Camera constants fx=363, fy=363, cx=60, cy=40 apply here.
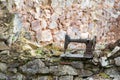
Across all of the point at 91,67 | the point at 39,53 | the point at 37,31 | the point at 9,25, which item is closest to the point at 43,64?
the point at 39,53

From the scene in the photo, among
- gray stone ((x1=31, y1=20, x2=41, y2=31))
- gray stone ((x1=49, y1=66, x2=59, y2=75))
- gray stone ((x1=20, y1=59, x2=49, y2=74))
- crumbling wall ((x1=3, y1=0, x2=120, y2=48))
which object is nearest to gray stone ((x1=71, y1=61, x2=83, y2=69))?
gray stone ((x1=49, y1=66, x2=59, y2=75))

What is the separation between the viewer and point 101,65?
11.4 ft

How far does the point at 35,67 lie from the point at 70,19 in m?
4.73

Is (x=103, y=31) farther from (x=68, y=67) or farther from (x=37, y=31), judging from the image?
(x=68, y=67)

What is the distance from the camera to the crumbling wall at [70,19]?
768 centimetres

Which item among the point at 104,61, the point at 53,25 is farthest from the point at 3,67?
the point at 53,25

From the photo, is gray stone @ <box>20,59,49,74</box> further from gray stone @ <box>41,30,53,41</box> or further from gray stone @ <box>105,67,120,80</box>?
gray stone @ <box>41,30,53,41</box>

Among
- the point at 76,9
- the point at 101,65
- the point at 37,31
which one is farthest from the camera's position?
the point at 76,9

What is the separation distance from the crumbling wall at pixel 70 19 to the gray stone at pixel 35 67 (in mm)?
3797

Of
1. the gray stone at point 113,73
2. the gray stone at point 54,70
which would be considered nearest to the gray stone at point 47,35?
the gray stone at point 54,70

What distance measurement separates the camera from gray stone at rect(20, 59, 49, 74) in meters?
3.56

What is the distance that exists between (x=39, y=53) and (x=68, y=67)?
38 centimetres

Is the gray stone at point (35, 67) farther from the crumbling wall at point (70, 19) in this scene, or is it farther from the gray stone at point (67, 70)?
the crumbling wall at point (70, 19)

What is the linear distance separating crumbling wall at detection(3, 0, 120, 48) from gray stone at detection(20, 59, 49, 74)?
12.5 feet
